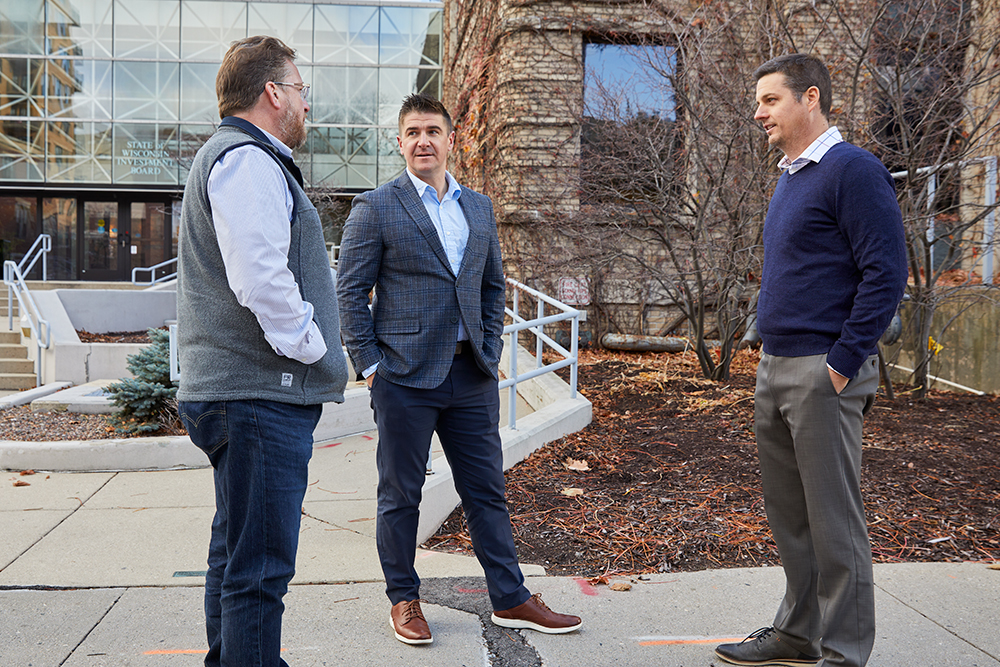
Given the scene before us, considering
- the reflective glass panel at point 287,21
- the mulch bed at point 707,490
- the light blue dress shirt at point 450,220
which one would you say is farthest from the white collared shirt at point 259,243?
the reflective glass panel at point 287,21

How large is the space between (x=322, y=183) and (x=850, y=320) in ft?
75.3

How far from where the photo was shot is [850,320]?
104 inches

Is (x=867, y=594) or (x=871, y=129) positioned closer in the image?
(x=867, y=594)

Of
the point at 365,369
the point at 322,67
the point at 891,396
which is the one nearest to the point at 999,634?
the point at 365,369

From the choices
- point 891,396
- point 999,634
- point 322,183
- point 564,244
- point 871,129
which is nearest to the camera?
point 999,634

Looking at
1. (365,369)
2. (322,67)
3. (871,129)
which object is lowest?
(365,369)

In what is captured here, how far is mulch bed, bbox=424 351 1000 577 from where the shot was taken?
13.8 feet

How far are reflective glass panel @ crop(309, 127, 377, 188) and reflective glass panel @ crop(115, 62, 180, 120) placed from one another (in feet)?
15.0

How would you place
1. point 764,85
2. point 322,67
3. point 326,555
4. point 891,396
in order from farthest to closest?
point 322,67
point 891,396
point 326,555
point 764,85

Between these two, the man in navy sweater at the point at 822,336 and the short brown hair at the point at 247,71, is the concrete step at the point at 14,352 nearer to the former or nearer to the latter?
the short brown hair at the point at 247,71

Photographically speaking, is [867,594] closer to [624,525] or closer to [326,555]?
[624,525]

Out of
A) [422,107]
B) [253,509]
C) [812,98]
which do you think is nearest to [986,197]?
[812,98]

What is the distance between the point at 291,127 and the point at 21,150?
89.0ft

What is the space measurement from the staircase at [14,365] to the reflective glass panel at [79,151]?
43.9ft
